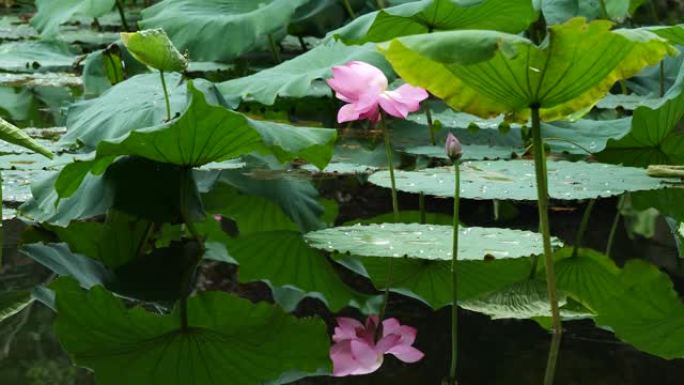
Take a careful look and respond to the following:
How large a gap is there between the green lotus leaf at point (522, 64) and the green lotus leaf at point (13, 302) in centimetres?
52

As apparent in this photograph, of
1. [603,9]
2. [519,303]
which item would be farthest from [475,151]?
[603,9]

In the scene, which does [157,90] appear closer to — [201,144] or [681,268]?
[201,144]

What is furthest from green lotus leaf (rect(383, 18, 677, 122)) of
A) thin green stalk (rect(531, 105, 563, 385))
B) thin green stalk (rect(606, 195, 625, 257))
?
thin green stalk (rect(606, 195, 625, 257))

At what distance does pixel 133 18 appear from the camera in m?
6.50

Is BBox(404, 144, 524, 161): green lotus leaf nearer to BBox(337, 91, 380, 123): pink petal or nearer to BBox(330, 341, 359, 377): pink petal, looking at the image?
BBox(337, 91, 380, 123): pink petal

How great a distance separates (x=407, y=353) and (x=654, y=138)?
3.92 ft

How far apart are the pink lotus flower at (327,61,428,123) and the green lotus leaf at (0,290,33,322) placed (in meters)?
0.53

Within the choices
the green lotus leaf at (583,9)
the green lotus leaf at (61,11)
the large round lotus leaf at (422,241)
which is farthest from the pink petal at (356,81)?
the green lotus leaf at (61,11)

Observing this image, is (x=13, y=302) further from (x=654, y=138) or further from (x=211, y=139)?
(x=654, y=138)

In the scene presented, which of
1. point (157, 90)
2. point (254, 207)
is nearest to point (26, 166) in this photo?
point (157, 90)

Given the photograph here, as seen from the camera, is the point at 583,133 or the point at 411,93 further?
the point at 583,133

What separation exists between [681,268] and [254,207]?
2.49ft

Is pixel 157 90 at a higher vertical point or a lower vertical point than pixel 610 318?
lower

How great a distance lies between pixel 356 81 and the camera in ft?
6.03
